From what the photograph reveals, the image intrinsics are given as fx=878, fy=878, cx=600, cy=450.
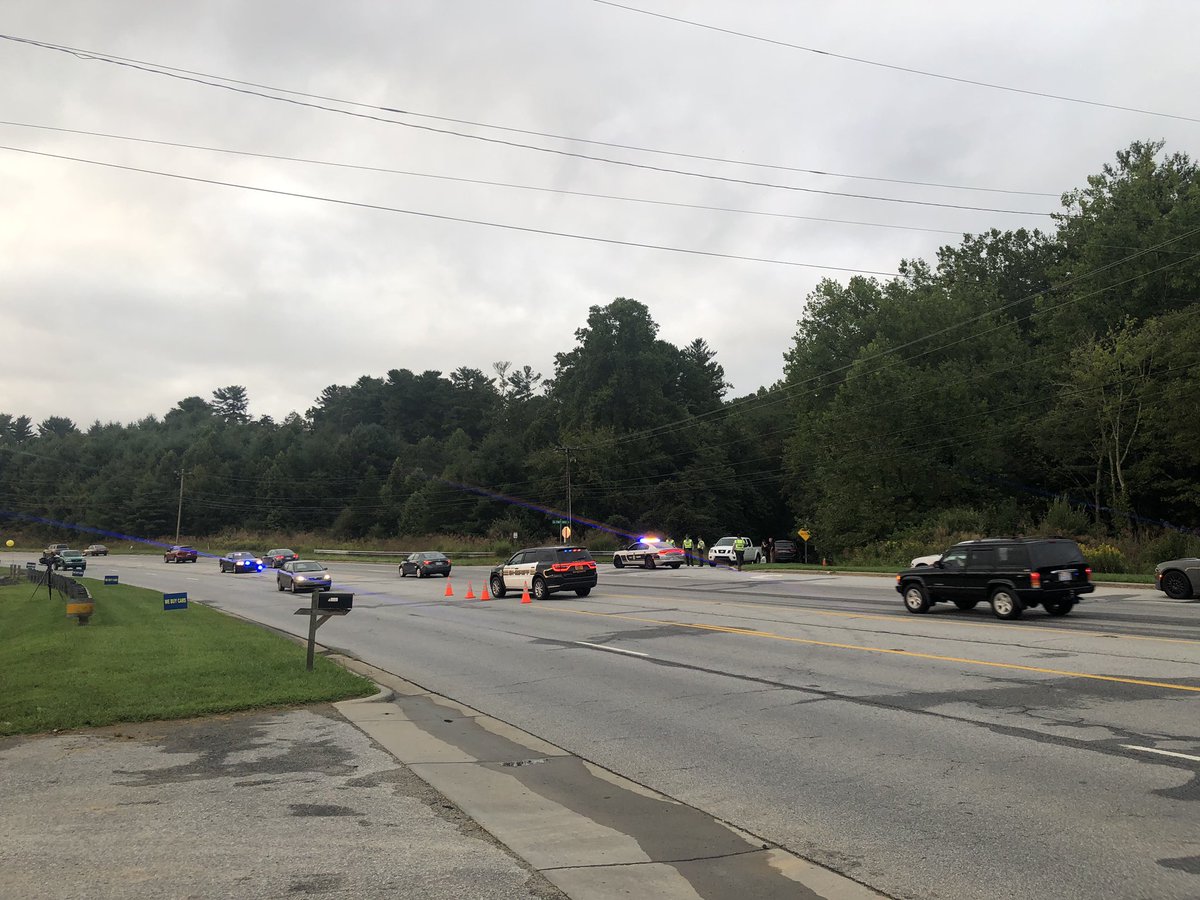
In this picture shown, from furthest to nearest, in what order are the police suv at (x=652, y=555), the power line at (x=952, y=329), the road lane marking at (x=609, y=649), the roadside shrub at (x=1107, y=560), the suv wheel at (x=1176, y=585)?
the power line at (x=952, y=329) → the police suv at (x=652, y=555) → the roadside shrub at (x=1107, y=560) → the suv wheel at (x=1176, y=585) → the road lane marking at (x=609, y=649)

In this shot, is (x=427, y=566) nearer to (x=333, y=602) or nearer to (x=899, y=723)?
(x=333, y=602)

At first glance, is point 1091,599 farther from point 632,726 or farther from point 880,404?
point 880,404

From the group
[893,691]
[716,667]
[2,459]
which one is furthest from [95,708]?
[2,459]

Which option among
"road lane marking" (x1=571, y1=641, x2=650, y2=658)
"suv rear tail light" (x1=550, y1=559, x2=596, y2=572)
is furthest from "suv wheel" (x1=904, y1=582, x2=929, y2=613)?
"suv rear tail light" (x1=550, y1=559, x2=596, y2=572)

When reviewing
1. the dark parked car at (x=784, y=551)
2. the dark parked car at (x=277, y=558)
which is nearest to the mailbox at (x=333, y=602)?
the dark parked car at (x=277, y=558)

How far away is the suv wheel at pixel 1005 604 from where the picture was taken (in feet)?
55.2

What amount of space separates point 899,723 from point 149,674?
9893mm

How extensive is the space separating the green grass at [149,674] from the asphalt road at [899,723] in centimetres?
167

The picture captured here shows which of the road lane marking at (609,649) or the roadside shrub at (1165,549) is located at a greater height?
the roadside shrub at (1165,549)

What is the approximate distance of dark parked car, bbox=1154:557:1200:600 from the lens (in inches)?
807

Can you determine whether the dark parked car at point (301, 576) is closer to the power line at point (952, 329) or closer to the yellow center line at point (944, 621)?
the yellow center line at point (944, 621)

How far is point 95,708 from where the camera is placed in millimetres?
9914

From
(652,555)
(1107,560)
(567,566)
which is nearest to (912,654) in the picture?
(567,566)

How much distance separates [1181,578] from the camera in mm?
20656
